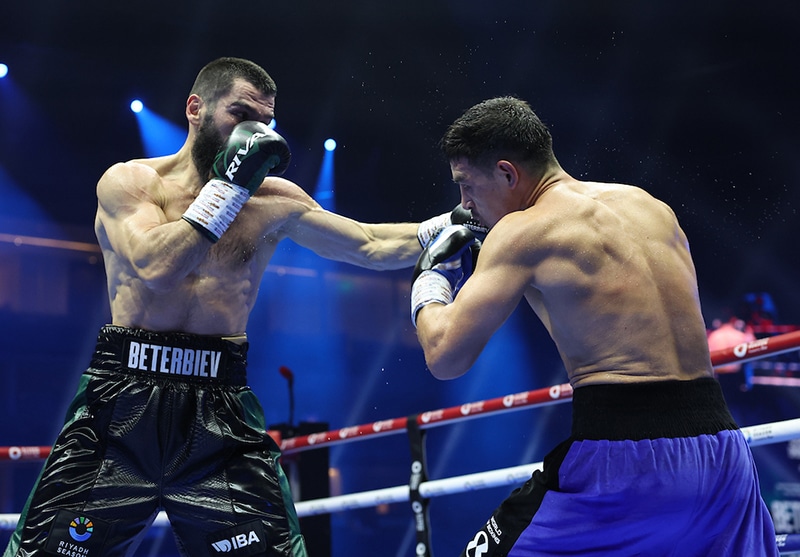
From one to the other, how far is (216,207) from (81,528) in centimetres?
84

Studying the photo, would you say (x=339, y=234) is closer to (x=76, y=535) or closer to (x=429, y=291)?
(x=429, y=291)

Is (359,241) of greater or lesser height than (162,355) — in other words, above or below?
above

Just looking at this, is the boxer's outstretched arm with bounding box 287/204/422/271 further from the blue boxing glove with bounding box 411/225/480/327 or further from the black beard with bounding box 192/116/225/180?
the blue boxing glove with bounding box 411/225/480/327

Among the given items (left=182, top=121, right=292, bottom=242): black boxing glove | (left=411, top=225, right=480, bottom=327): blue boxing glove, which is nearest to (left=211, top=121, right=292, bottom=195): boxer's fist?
(left=182, top=121, right=292, bottom=242): black boxing glove

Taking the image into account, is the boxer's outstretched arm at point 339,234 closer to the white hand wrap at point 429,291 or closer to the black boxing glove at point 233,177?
the black boxing glove at point 233,177

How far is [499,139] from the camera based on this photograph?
1.77 metres

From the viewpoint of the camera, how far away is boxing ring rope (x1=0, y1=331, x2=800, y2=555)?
7.39 ft

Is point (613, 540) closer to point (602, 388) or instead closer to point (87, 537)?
point (602, 388)

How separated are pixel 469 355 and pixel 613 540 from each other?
0.41 meters

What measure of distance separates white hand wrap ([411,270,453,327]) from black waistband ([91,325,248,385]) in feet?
2.18

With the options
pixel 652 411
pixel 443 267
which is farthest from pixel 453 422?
pixel 652 411

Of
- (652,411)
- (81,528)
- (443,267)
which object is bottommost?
(81,528)

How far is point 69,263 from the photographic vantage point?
27.0ft

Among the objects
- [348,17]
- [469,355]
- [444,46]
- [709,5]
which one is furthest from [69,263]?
[469,355]
